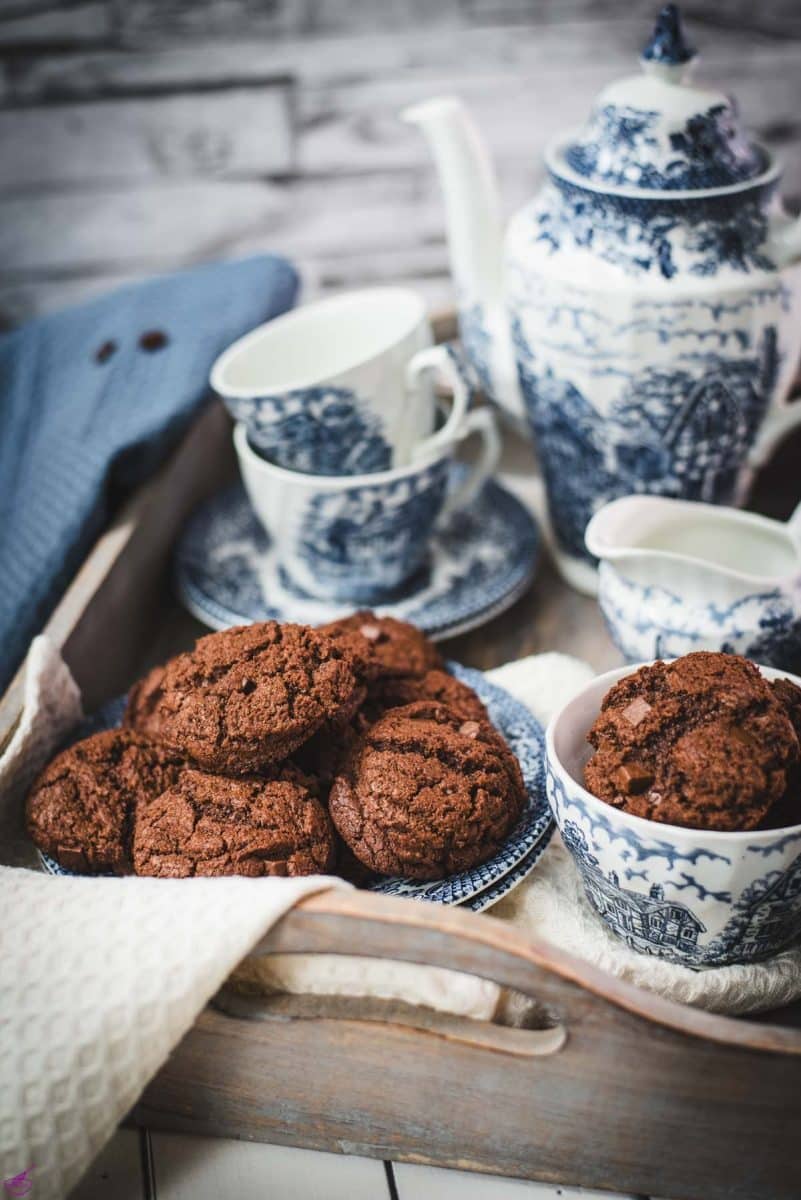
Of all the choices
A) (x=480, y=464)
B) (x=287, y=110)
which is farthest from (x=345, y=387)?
(x=287, y=110)

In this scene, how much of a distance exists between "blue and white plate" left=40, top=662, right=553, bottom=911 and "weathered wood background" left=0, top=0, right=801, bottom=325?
0.91 metres

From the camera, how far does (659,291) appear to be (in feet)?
2.53

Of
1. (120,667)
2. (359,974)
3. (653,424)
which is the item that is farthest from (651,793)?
(120,667)

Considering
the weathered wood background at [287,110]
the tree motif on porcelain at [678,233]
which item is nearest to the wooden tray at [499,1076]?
the tree motif on porcelain at [678,233]

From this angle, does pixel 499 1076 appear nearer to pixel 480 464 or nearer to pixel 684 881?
pixel 684 881

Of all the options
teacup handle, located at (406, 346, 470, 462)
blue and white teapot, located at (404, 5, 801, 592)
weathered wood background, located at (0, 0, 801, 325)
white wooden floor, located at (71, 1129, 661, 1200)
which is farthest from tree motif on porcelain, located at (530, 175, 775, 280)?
weathered wood background, located at (0, 0, 801, 325)

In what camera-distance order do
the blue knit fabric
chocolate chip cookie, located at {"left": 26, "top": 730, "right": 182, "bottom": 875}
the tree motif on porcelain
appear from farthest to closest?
the blue knit fabric
the tree motif on porcelain
chocolate chip cookie, located at {"left": 26, "top": 730, "right": 182, "bottom": 875}

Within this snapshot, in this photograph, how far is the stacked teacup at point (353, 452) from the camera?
852mm

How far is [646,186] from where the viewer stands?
78 centimetres

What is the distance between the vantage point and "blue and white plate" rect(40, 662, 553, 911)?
0.60 meters

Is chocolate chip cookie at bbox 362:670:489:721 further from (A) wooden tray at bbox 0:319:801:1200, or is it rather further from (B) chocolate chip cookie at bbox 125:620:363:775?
(A) wooden tray at bbox 0:319:801:1200

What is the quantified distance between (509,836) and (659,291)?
0.37 m

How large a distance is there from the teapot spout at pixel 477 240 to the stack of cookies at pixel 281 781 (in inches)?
13.6

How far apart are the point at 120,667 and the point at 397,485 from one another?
25 cm
